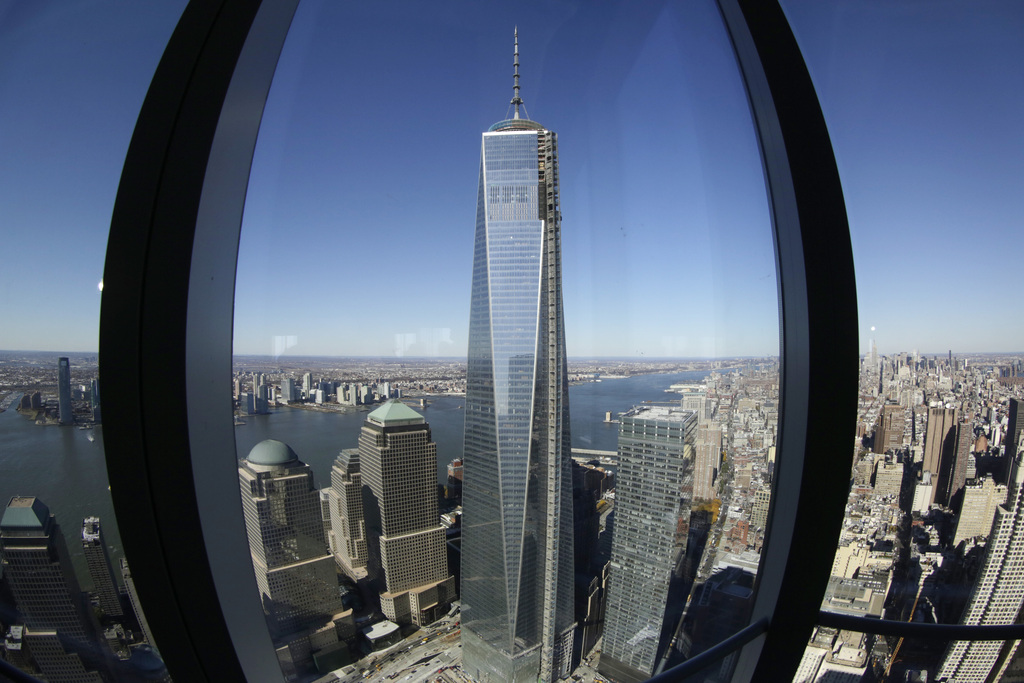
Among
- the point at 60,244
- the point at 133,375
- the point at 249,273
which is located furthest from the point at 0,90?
the point at 133,375

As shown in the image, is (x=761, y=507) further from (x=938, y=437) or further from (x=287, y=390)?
(x=287, y=390)

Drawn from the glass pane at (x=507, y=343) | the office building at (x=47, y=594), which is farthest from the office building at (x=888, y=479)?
the office building at (x=47, y=594)

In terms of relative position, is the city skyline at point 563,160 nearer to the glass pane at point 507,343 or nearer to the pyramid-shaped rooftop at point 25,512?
the glass pane at point 507,343

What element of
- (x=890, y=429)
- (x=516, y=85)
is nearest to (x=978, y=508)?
(x=890, y=429)

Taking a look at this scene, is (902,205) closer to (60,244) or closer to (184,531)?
(184,531)

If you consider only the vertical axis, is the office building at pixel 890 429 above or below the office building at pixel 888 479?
above
